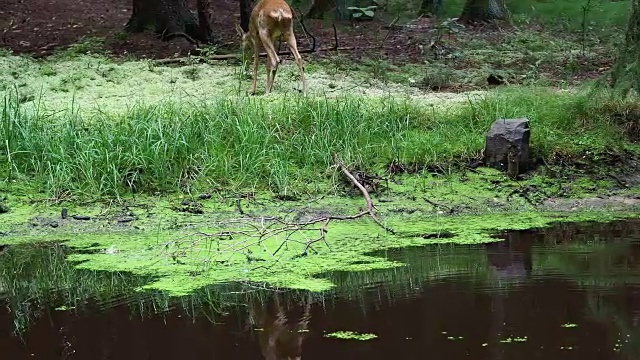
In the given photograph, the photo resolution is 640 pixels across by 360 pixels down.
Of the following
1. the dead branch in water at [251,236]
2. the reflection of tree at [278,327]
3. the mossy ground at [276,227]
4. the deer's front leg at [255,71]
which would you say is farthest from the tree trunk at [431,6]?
the reflection of tree at [278,327]

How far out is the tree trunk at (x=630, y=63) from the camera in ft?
27.0

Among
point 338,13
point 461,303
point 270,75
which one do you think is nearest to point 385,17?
point 338,13

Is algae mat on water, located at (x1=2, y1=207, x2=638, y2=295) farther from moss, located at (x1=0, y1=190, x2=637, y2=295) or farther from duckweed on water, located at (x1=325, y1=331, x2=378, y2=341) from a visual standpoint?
duckweed on water, located at (x1=325, y1=331, x2=378, y2=341)

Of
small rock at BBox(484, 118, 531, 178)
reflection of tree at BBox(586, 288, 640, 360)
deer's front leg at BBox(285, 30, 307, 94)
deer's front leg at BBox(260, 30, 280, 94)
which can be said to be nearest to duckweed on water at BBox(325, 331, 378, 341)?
reflection of tree at BBox(586, 288, 640, 360)

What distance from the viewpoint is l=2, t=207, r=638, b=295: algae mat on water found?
5.90 meters

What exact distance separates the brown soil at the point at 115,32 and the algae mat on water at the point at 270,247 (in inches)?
276

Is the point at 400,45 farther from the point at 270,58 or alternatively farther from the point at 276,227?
the point at 276,227

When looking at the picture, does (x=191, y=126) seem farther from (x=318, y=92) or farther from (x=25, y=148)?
(x=318, y=92)

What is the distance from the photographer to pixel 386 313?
16.3 feet

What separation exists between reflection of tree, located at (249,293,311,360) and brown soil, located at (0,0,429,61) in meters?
9.27

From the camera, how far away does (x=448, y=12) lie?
20391 millimetres

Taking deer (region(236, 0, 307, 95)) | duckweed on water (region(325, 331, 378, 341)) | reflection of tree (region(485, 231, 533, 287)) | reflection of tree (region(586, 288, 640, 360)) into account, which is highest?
deer (region(236, 0, 307, 95))

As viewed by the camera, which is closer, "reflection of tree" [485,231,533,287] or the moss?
"reflection of tree" [485,231,533,287]

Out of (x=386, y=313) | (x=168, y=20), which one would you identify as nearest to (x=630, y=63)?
(x=386, y=313)
